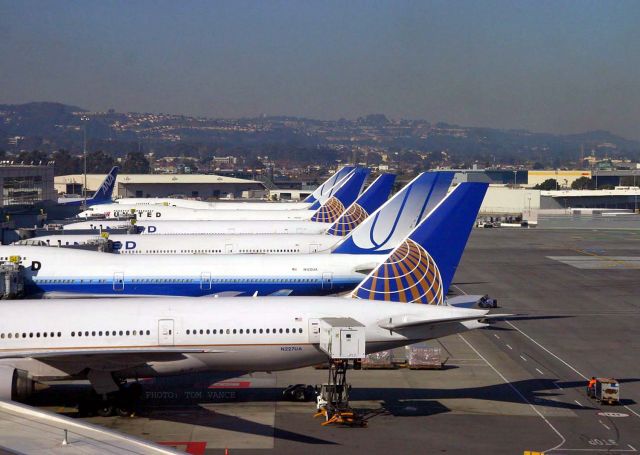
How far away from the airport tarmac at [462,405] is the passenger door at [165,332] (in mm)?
2501

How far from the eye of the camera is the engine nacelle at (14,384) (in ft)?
84.3

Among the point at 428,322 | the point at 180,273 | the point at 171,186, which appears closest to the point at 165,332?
the point at 428,322

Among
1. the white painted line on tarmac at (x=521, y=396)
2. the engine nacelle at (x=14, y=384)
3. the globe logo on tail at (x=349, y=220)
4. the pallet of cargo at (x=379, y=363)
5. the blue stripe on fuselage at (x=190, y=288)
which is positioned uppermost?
the globe logo on tail at (x=349, y=220)

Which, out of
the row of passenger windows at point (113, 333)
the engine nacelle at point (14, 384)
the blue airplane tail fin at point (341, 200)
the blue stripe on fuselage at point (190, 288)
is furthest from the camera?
the blue airplane tail fin at point (341, 200)

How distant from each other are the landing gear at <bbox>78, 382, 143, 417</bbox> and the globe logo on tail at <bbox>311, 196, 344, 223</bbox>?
49.1 metres

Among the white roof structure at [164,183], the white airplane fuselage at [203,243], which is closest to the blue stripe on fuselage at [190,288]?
the white airplane fuselage at [203,243]

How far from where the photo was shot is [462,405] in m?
30.0

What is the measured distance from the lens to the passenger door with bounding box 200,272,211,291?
41.6 meters

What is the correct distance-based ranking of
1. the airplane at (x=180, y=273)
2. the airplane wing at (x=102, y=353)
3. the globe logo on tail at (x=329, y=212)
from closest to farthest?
the airplane wing at (x=102, y=353)
the airplane at (x=180, y=273)
the globe logo on tail at (x=329, y=212)

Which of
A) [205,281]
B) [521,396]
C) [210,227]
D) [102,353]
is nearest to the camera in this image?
Answer: [102,353]

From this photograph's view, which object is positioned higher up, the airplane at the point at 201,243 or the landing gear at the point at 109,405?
the airplane at the point at 201,243

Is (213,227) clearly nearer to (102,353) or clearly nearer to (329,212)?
(329,212)

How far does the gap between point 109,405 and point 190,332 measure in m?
3.64

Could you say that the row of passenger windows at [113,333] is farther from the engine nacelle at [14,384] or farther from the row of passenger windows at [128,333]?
the engine nacelle at [14,384]
